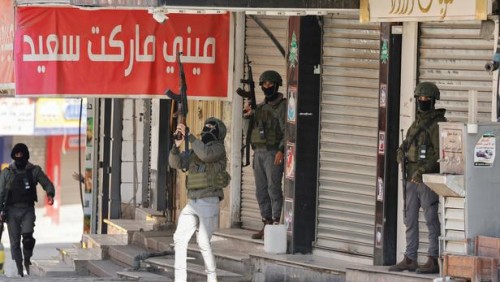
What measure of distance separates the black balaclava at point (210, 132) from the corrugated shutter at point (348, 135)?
1.31 m

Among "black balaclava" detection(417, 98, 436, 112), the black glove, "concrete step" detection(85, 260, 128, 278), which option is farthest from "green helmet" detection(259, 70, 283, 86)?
the black glove

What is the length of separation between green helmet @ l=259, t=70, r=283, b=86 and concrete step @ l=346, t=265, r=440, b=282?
2.53 metres

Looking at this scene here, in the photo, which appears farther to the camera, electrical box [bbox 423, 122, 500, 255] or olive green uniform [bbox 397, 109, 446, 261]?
olive green uniform [bbox 397, 109, 446, 261]

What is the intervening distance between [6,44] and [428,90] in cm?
719

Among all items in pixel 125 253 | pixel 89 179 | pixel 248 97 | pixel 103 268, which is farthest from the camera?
pixel 89 179

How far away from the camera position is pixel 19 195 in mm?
18000

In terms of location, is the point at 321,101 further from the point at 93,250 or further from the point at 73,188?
the point at 73,188

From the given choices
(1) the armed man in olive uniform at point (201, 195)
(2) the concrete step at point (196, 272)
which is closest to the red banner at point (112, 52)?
(2) the concrete step at point (196, 272)

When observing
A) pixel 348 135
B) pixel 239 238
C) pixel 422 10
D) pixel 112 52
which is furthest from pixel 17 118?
pixel 422 10

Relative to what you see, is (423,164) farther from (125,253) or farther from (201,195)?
(125,253)

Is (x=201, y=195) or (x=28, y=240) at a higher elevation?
(x=201, y=195)

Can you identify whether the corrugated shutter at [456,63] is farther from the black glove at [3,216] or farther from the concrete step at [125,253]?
the black glove at [3,216]

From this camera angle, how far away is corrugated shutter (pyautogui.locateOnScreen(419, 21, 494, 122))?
493 inches

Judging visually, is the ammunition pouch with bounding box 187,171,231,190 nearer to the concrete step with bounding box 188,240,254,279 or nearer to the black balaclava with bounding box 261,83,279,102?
the concrete step with bounding box 188,240,254,279
